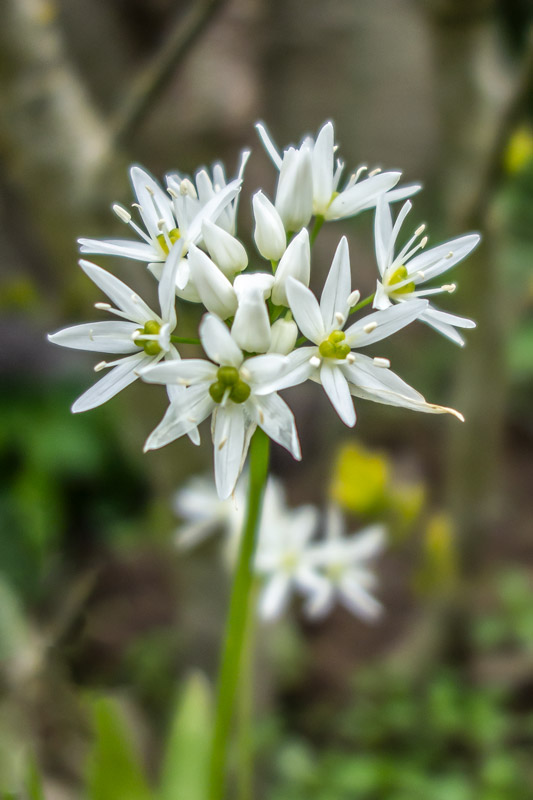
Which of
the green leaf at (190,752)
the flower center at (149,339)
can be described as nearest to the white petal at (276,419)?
the flower center at (149,339)

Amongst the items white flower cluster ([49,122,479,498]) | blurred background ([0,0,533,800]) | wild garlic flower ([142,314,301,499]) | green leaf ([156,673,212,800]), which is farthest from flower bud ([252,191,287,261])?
green leaf ([156,673,212,800])

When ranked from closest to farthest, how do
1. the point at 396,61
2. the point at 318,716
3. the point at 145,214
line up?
the point at 145,214, the point at 318,716, the point at 396,61

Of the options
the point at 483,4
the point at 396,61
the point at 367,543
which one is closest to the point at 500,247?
the point at 483,4

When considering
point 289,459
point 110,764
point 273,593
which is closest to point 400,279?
point 273,593

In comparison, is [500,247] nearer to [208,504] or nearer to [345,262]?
[208,504]

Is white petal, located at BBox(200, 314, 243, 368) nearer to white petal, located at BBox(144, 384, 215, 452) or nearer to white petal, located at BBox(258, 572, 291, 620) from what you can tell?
white petal, located at BBox(144, 384, 215, 452)
